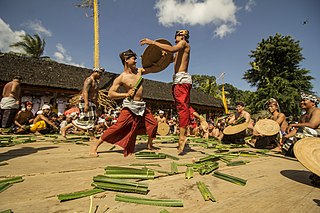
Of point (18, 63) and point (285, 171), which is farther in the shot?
point (18, 63)

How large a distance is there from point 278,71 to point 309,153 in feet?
97.5

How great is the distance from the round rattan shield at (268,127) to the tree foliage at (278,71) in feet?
73.6

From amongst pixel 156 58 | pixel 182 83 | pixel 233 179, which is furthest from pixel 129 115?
pixel 233 179

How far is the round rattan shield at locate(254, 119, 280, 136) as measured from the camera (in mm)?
4695

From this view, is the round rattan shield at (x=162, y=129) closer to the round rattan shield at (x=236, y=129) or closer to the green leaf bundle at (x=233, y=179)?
the round rattan shield at (x=236, y=129)

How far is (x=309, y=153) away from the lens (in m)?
1.76

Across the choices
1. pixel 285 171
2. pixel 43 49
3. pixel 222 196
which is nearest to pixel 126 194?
pixel 222 196

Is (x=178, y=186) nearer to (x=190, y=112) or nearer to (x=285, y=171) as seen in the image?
(x=285, y=171)

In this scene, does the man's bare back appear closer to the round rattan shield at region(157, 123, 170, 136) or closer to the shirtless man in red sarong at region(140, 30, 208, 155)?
the shirtless man in red sarong at region(140, 30, 208, 155)

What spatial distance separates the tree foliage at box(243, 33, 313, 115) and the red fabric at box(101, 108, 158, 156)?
25.4 meters

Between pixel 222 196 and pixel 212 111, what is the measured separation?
81.5 ft

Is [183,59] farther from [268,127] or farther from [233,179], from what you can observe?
[268,127]

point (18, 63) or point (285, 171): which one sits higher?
point (18, 63)

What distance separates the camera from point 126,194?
1.37 m
